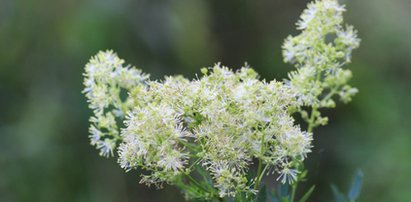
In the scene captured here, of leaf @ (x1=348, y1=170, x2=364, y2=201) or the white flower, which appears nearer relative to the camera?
the white flower

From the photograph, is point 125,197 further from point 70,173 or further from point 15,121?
point 15,121

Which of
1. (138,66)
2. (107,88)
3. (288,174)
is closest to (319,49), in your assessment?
(288,174)

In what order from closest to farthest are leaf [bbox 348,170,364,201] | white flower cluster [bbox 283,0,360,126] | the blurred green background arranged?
1. white flower cluster [bbox 283,0,360,126]
2. leaf [bbox 348,170,364,201]
3. the blurred green background

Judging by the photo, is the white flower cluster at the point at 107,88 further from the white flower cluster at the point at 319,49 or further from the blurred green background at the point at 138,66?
the blurred green background at the point at 138,66

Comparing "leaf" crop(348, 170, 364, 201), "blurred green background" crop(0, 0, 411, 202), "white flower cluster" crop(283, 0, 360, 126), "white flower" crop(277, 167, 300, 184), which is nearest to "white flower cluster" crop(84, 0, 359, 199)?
"white flower" crop(277, 167, 300, 184)

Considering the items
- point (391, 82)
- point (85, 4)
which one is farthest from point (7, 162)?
point (391, 82)

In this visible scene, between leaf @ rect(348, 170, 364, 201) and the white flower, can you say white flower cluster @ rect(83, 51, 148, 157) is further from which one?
leaf @ rect(348, 170, 364, 201)

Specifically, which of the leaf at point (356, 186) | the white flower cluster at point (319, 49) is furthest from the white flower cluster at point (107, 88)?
the leaf at point (356, 186)

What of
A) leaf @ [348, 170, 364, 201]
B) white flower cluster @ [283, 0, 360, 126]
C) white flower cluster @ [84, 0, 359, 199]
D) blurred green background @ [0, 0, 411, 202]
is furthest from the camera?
blurred green background @ [0, 0, 411, 202]
